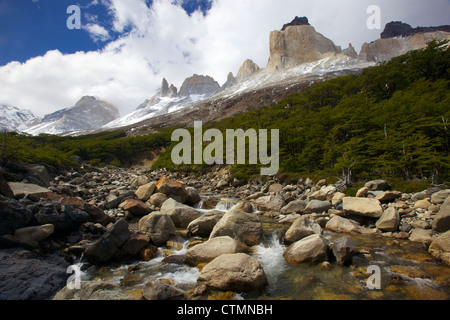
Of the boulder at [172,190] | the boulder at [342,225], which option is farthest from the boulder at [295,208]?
the boulder at [172,190]

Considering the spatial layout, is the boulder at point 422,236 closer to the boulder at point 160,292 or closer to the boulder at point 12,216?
the boulder at point 160,292

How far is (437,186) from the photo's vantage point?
39.2ft

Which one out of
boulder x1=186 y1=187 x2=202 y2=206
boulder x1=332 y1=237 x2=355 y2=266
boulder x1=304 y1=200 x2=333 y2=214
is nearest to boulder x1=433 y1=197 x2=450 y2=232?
boulder x1=332 y1=237 x2=355 y2=266

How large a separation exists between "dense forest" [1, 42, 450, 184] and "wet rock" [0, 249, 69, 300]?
12515 mm

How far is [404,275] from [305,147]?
63.3 ft

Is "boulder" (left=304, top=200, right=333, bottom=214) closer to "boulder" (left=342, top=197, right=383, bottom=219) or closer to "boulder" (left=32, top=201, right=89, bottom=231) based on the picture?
"boulder" (left=342, top=197, right=383, bottom=219)

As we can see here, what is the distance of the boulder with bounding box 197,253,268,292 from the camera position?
18.1 ft

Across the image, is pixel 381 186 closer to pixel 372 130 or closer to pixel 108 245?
pixel 372 130

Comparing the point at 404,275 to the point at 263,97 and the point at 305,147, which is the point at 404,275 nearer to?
the point at 305,147

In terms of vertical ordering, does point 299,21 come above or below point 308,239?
above

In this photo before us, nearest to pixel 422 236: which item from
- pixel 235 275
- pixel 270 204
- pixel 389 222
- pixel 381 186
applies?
pixel 389 222

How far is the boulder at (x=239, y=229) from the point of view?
29.1 ft

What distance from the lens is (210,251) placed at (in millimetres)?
7355
